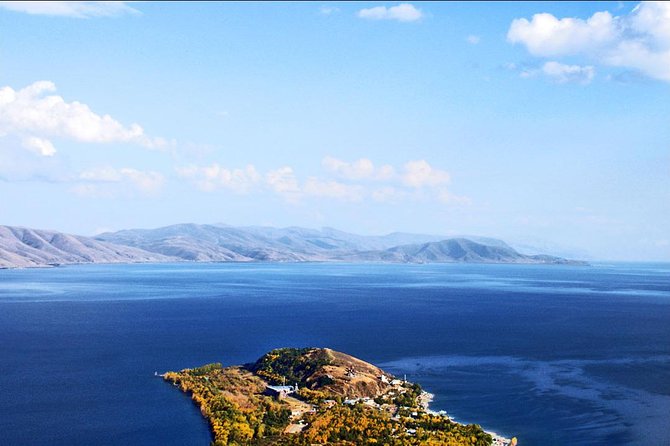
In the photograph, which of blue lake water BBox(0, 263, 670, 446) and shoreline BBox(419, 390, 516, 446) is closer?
shoreline BBox(419, 390, 516, 446)

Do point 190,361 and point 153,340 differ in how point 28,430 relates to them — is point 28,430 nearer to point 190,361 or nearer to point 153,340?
point 190,361

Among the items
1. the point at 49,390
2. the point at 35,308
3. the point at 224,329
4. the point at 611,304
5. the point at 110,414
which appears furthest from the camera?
the point at 611,304

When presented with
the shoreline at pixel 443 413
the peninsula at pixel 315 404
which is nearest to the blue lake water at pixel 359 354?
the shoreline at pixel 443 413

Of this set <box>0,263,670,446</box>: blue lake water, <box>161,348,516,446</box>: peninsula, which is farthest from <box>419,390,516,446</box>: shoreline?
<box>0,263,670,446</box>: blue lake water

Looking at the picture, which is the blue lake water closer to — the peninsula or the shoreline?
the shoreline

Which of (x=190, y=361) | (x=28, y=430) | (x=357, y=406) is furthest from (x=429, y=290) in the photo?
(x=28, y=430)

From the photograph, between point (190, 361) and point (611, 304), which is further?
point (611, 304)

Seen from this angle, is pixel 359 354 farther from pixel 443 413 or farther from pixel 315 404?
pixel 443 413
